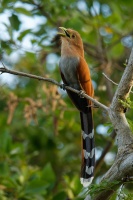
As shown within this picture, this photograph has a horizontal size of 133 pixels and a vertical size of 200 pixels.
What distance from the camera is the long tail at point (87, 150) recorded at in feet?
13.1

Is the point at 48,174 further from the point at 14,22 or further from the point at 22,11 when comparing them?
the point at 22,11

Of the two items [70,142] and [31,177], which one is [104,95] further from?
[31,177]

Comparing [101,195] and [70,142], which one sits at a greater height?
[70,142]

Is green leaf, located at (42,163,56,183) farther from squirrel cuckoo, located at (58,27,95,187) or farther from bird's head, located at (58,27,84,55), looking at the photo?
bird's head, located at (58,27,84,55)

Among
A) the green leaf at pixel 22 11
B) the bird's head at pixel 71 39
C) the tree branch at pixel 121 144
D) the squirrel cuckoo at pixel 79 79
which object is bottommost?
the tree branch at pixel 121 144

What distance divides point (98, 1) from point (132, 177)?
404 cm

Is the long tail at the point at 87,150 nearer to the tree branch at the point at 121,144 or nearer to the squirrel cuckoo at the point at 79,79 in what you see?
the squirrel cuckoo at the point at 79,79

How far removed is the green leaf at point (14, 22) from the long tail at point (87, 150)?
1244 millimetres

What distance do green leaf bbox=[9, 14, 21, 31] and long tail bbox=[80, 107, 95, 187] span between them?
124cm

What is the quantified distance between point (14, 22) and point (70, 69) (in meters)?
0.90

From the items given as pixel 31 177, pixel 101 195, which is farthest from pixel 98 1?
pixel 101 195

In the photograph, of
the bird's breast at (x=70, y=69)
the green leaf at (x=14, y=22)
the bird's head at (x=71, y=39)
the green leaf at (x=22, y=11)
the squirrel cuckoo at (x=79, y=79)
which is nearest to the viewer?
the squirrel cuckoo at (x=79, y=79)

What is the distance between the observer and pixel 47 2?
18.6 ft

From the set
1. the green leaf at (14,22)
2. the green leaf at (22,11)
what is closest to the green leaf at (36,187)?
the green leaf at (14,22)
